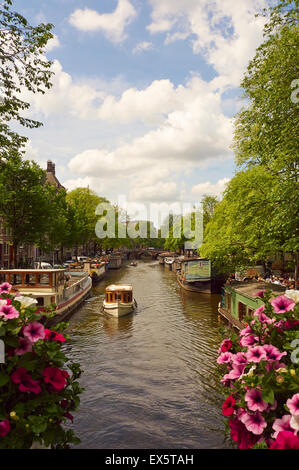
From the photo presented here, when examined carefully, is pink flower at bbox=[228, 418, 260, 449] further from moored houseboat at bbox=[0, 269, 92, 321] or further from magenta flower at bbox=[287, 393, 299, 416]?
moored houseboat at bbox=[0, 269, 92, 321]

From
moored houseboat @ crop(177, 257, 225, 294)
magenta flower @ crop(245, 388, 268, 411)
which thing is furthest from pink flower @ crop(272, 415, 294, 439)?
moored houseboat @ crop(177, 257, 225, 294)

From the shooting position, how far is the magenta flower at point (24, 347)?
3719 mm

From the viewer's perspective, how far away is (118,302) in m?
27.8

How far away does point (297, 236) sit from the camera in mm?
16016

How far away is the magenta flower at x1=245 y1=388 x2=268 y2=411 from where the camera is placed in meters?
3.57

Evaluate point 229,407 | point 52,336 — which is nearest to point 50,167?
point 52,336

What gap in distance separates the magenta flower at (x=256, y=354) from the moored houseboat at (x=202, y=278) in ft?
117

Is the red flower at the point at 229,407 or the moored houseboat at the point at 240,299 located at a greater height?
the red flower at the point at 229,407

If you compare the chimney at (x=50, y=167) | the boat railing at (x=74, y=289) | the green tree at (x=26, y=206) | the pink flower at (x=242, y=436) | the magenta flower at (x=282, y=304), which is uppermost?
the chimney at (x=50, y=167)

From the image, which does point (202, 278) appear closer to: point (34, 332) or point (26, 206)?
point (26, 206)

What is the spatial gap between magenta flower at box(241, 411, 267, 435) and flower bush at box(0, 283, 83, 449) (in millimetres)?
2045

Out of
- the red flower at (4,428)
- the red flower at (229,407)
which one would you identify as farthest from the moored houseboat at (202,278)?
the red flower at (4,428)

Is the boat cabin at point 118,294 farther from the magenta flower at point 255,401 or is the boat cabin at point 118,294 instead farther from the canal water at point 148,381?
the magenta flower at point 255,401

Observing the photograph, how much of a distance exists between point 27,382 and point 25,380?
0.10ft
